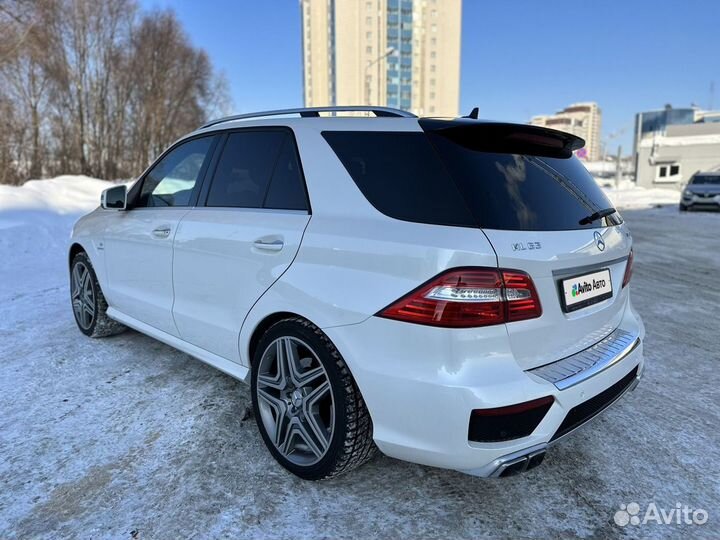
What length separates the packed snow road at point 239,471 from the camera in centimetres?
212

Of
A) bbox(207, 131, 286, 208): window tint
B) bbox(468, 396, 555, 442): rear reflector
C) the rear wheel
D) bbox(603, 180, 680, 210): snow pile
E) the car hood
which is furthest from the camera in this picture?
bbox(603, 180, 680, 210): snow pile

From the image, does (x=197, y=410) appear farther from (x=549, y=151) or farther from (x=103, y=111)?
(x=103, y=111)

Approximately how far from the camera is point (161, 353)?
4078 millimetres

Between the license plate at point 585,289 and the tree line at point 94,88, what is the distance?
21016 mm

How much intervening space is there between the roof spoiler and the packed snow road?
1.64 m

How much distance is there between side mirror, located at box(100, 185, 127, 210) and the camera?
3.85 m

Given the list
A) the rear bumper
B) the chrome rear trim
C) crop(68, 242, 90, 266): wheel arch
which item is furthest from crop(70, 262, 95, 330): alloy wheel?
the chrome rear trim

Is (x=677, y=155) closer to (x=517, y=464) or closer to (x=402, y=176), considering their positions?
(x=402, y=176)

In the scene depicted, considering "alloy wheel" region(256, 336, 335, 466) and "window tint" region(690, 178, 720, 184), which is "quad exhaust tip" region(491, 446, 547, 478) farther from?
"window tint" region(690, 178, 720, 184)

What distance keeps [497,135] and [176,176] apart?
2385 millimetres

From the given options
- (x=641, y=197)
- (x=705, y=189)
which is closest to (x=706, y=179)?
(x=705, y=189)

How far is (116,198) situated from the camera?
12.7 feet

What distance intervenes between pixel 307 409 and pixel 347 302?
→ 652 millimetres

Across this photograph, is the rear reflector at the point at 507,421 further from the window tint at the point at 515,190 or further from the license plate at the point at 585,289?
the window tint at the point at 515,190
